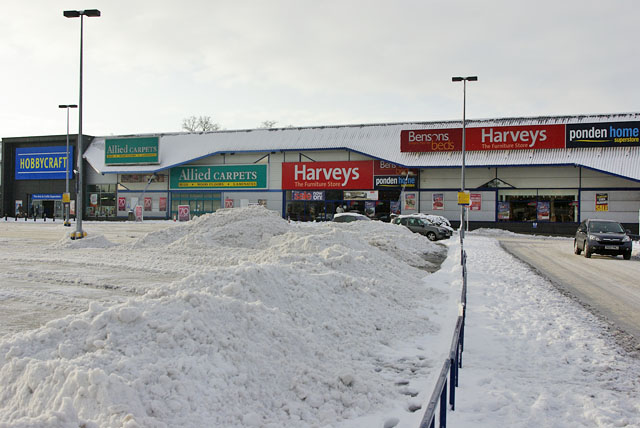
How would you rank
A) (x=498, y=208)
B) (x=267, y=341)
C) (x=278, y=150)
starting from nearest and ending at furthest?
(x=267, y=341) → (x=498, y=208) → (x=278, y=150)

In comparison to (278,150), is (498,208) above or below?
below

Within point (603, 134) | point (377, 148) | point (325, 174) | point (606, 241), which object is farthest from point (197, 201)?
point (606, 241)

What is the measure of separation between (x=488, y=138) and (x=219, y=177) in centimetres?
2547

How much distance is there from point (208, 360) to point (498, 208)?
3816 centimetres

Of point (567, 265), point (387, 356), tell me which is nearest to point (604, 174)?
point (567, 265)

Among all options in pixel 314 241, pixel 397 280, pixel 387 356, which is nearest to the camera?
pixel 387 356

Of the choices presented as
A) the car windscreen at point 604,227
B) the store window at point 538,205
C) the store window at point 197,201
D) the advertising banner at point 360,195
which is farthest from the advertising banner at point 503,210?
the store window at point 197,201

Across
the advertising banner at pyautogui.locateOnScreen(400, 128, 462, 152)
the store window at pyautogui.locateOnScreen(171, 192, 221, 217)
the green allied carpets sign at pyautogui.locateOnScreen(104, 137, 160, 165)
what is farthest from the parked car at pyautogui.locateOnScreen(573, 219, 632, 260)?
the green allied carpets sign at pyautogui.locateOnScreen(104, 137, 160, 165)

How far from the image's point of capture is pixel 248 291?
721 centimetres

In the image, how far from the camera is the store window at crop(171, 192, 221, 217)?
161ft

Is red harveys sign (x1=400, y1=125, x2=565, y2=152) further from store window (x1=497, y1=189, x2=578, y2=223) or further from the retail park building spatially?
store window (x1=497, y1=189, x2=578, y2=223)

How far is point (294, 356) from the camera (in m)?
5.56

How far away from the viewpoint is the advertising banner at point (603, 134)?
125 feet

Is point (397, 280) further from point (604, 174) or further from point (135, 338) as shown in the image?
point (604, 174)
